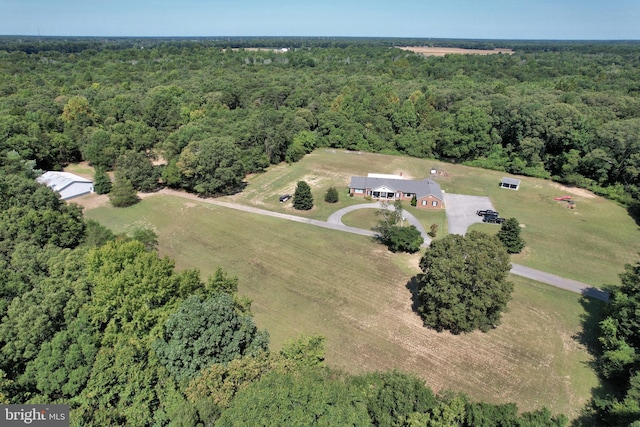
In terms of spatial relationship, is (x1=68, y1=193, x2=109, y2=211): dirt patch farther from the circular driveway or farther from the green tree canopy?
the green tree canopy

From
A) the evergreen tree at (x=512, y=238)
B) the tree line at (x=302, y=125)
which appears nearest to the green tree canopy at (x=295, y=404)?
the evergreen tree at (x=512, y=238)

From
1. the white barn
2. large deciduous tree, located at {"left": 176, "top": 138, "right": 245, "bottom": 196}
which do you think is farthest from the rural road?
the white barn

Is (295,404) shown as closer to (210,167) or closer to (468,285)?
(468,285)

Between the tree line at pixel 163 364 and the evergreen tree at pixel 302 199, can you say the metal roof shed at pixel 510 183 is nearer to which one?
the evergreen tree at pixel 302 199

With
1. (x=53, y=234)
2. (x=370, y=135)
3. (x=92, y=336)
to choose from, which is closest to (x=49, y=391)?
(x=92, y=336)

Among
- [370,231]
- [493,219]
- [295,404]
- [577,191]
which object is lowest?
[370,231]

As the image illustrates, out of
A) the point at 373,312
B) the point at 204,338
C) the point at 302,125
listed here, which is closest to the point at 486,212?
the point at 373,312

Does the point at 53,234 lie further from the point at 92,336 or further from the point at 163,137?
the point at 163,137
